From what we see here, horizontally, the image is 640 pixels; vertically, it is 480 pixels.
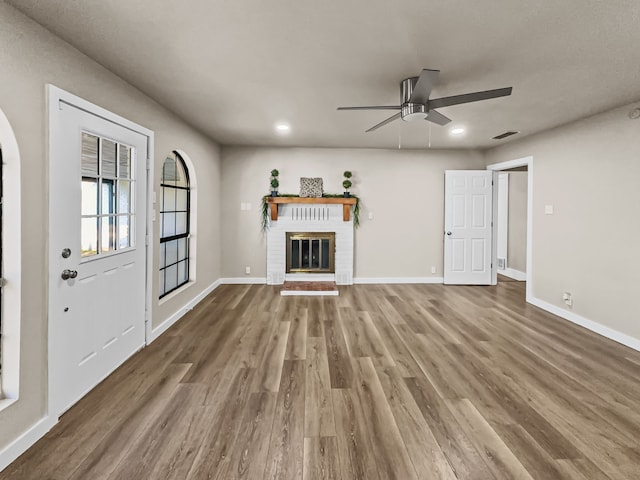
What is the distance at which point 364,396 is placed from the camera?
7.74 ft

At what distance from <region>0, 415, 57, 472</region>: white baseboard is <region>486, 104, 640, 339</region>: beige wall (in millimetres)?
4949

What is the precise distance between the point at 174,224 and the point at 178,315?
1149 millimetres

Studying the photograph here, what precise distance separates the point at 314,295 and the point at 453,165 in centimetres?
348

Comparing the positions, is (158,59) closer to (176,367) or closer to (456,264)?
(176,367)

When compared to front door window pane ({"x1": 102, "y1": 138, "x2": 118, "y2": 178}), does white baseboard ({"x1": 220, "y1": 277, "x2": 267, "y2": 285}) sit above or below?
below

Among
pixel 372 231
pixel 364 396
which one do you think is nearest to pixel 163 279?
pixel 364 396

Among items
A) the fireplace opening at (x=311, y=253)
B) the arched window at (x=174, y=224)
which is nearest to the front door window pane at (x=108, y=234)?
the arched window at (x=174, y=224)

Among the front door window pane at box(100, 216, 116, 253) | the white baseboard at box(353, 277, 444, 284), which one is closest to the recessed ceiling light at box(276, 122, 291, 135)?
the front door window pane at box(100, 216, 116, 253)

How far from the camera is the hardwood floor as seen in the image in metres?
1.72

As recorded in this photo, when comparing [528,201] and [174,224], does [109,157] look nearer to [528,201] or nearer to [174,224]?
[174,224]

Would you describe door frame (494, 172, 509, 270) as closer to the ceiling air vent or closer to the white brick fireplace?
the ceiling air vent

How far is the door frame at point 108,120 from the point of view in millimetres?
2023

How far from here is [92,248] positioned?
2.49 m

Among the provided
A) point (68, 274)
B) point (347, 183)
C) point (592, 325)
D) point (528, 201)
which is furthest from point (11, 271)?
point (528, 201)
